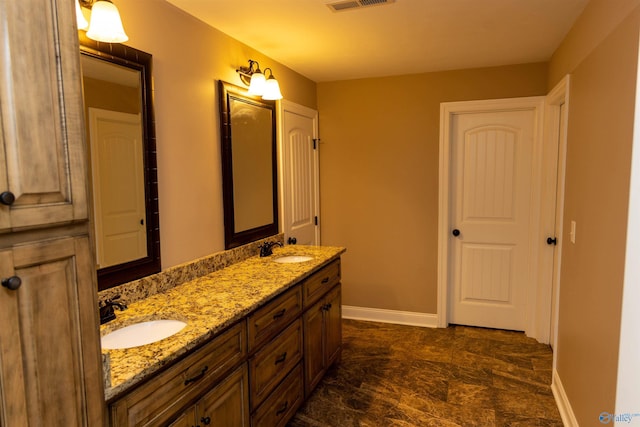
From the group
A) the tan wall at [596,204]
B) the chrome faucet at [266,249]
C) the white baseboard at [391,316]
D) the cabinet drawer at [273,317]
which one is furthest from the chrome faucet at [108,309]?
the white baseboard at [391,316]

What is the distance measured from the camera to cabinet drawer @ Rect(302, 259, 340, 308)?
2.50 metres

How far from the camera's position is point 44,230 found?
2.92ft

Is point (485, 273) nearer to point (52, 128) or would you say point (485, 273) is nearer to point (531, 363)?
point (531, 363)

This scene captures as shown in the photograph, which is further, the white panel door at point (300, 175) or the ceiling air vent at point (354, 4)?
the white panel door at point (300, 175)

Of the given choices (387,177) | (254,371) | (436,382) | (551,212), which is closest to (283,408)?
(254,371)

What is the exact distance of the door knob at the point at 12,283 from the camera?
0.81 meters

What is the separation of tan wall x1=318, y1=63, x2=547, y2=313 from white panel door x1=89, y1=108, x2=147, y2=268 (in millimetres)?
2357

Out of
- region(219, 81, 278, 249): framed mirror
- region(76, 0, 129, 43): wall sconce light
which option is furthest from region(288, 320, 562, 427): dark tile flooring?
region(76, 0, 129, 43): wall sconce light

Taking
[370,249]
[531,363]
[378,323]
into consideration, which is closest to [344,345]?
[378,323]

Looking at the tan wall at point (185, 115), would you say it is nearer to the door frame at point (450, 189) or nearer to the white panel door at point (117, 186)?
the white panel door at point (117, 186)

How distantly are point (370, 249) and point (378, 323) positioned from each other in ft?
2.39

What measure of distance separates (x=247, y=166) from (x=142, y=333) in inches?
57.4

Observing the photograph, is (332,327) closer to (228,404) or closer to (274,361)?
(274,361)

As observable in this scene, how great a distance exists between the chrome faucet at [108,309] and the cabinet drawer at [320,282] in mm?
1032
